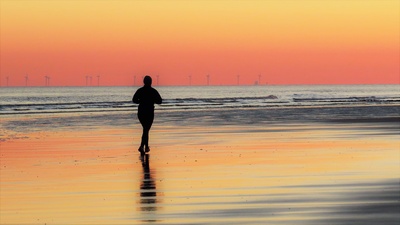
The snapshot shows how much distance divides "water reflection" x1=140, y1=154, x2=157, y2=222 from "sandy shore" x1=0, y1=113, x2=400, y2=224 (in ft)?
0.04

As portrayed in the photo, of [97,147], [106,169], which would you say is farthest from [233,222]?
[97,147]

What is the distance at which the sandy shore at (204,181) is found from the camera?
36.8ft

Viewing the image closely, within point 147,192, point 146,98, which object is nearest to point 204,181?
point 147,192

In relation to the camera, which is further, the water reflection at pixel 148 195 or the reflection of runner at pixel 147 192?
the reflection of runner at pixel 147 192

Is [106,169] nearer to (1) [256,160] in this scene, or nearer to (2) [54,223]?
(1) [256,160]

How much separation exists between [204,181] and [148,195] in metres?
1.80

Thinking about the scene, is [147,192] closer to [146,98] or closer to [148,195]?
[148,195]

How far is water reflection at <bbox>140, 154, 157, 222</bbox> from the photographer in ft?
37.1

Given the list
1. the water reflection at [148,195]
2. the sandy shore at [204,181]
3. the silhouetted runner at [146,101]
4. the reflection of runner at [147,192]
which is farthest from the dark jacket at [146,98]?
the reflection of runner at [147,192]

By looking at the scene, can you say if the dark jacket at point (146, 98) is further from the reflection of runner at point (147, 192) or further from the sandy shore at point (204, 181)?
the reflection of runner at point (147, 192)

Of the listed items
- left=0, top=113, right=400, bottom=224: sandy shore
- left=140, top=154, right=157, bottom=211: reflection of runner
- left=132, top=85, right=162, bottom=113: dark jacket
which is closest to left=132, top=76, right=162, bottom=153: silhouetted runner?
left=132, top=85, right=162, bottom=113: dark jacket

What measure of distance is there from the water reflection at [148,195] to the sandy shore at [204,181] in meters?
0.01

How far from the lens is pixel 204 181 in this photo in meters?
14.9

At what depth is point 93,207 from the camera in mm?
11961
